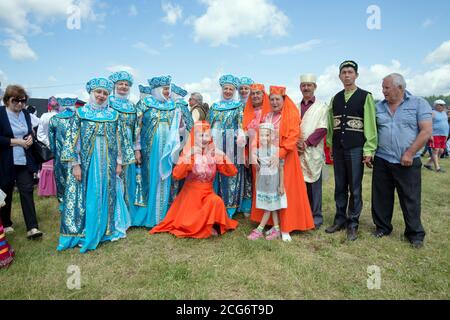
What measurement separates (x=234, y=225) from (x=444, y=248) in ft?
8.34

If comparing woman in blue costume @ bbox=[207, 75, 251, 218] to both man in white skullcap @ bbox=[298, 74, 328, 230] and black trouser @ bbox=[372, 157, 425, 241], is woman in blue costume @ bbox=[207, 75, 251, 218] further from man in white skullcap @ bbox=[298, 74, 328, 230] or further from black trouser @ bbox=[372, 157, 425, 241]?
black trouser @ bbox=[372, 157, 425, 241]

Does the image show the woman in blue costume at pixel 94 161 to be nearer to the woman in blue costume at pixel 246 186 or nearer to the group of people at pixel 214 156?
the group of people at pixel 214 156

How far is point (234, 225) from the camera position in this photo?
4.15 m

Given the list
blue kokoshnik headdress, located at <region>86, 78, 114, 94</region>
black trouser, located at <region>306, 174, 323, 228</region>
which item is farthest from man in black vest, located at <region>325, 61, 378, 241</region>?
blue kokoshnik headdress, located at <region>86, 78, 114, 94</region>

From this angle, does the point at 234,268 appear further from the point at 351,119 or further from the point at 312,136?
the point at 351,119

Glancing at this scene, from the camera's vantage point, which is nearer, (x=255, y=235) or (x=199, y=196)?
(x=255, y=235)

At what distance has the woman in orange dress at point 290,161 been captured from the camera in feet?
12.4

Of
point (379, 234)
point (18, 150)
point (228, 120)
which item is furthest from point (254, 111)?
point (18, 150)

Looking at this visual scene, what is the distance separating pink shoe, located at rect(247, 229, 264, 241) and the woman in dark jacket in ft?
8.76

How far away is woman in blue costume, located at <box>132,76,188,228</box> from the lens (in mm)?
4191

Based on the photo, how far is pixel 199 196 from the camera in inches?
157

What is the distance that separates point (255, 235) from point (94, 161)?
217cm
